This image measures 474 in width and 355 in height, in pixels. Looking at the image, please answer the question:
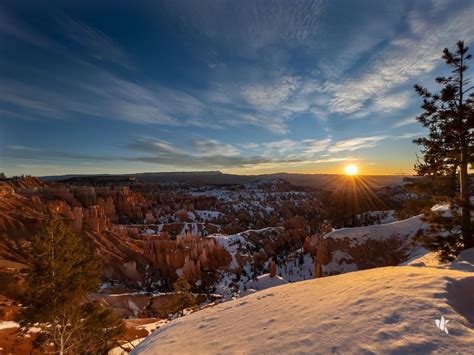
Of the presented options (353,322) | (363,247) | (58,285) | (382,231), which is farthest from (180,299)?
(353,322)

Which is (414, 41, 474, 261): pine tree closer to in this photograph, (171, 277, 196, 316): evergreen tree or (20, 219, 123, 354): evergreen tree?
(20, 219, 123, 354): evergreen tree

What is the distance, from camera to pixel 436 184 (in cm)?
1502

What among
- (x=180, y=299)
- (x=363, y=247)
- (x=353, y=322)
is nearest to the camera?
(x=353, y=322)

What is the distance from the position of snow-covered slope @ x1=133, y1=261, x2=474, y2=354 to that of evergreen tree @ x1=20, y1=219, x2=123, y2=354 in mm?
9552

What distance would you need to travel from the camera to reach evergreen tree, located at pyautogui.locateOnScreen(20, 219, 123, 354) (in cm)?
1412

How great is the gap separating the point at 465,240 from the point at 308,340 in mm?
13159

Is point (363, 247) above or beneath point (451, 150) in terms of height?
beneath

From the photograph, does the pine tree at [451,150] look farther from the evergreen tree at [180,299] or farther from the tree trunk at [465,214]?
the evergreen tree at [180,299]

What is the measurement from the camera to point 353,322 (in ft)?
17.8

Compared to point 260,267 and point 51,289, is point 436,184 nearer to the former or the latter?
point 51,289

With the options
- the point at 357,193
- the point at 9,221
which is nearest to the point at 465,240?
the point at 9,221

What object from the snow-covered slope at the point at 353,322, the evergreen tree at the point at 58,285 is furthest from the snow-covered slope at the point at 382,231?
the evergreen tree at the point at 58,285

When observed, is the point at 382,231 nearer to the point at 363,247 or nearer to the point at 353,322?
the point at 363,247

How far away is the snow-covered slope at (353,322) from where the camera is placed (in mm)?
4484
